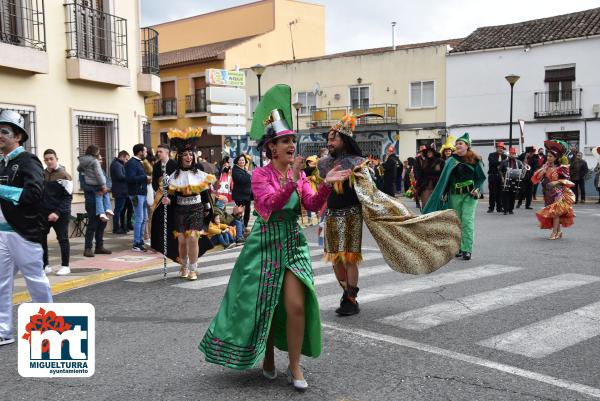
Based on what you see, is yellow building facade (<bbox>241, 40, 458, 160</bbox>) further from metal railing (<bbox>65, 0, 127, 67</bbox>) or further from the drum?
metal railing (<bbox>65, 0, 127, 67</bbox>)

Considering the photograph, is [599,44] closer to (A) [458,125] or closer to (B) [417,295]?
(A) [458,125]

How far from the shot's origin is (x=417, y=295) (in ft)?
24.2

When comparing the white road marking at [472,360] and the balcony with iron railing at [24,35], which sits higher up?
the balcony with iron railing at [24,35]

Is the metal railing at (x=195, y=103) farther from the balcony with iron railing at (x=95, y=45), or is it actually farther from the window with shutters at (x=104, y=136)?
the window with shutters at (x=104, y=136)

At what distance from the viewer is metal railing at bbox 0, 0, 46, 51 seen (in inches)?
510

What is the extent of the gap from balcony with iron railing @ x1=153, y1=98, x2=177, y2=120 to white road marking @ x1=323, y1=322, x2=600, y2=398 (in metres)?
38.8

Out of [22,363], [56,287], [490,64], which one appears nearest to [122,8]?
[56,287]

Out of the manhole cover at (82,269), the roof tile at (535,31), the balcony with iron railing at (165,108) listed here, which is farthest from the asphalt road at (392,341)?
the balcony with iron railing at (165,108)

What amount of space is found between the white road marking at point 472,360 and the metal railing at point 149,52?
41.8 ft

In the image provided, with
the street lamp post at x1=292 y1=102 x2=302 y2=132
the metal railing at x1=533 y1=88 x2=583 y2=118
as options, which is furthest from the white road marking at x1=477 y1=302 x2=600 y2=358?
the street lamp post at x1=292 y1=102 x2=302 y2=132

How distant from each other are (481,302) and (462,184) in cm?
308

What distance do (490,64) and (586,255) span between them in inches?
906

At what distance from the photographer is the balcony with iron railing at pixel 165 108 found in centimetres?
4333

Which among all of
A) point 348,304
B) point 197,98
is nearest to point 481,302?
point 348,304
